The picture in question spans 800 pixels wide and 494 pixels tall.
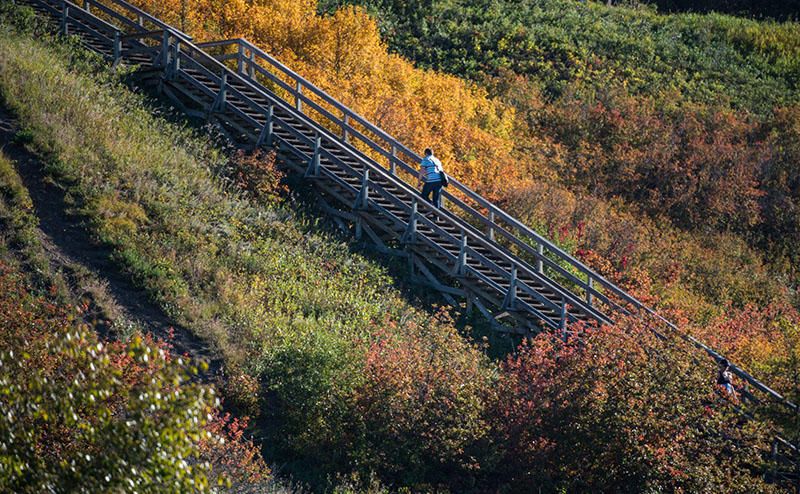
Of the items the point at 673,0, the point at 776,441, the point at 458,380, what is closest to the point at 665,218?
the point at 776,441

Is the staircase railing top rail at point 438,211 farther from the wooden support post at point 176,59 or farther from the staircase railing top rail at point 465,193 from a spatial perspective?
the staircase railing top rail at point 465,193

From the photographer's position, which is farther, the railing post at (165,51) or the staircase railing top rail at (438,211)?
the railing post at (165,51)

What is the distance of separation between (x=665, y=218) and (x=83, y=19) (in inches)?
806

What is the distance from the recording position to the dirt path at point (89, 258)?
486 inches

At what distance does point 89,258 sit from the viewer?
12977mm

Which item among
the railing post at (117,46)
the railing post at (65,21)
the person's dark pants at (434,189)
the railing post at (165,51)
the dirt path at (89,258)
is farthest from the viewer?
the railing post at (65,21)

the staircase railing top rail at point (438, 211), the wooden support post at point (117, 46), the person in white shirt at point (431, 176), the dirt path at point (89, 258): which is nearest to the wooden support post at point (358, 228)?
the staircase railing top rail at point (438, 211)

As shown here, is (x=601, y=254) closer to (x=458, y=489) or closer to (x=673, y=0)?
(x=458, y=489)

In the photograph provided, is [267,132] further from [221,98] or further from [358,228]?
[358,228]

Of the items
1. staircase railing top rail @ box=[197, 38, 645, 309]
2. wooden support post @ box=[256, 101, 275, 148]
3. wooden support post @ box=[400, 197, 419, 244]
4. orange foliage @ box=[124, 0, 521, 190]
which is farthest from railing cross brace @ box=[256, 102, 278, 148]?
wooden support post @ box=[400, 197, 419, 244]

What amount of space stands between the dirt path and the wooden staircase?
232 inches

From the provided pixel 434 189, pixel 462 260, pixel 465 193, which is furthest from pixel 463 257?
pixel 465 193

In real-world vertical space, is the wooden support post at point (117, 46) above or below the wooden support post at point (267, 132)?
above

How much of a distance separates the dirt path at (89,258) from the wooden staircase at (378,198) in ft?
19.4
